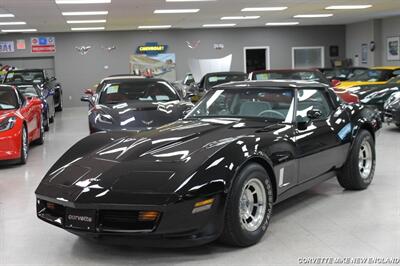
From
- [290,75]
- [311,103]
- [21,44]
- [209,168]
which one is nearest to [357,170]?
[311,103]

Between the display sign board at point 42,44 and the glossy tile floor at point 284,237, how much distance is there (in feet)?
60.3

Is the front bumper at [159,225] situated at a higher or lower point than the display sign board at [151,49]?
lower

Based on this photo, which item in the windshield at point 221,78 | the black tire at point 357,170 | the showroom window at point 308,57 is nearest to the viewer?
the black tire at point 357,170

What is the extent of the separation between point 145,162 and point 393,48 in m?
20.7

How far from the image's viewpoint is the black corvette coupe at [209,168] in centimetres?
356

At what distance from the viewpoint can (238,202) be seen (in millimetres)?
3779

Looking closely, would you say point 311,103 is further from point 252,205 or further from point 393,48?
point 393,48

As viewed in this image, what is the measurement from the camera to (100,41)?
23828 millimetres

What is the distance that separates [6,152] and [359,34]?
20.5m

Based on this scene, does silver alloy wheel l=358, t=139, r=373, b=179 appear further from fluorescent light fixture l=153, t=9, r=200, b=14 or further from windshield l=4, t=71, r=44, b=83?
windshield l=4, t=71, r=44, b=83

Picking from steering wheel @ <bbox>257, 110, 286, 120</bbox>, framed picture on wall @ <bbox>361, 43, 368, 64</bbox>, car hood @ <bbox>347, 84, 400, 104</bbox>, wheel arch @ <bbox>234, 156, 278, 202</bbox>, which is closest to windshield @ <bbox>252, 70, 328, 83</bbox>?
car hood @ <bbox>347, 84, 400, 104</bbox>

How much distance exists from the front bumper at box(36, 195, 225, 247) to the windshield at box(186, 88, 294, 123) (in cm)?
151

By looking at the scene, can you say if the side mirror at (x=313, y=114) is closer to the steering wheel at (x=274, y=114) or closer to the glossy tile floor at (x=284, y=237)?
the steering wheel at (x=274, y=114)

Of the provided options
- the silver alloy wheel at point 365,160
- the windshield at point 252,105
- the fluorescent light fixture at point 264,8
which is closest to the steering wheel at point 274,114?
the windshield at point 252,105
